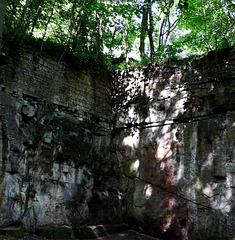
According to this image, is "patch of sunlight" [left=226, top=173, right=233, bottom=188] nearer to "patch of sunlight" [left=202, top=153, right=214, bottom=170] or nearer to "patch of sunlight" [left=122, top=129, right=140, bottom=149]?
"patch of sunlight" [left=202, top=153, right=214, bottom=170]

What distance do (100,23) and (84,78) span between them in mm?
2286

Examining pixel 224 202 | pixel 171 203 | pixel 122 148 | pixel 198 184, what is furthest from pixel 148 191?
pixel 224 202

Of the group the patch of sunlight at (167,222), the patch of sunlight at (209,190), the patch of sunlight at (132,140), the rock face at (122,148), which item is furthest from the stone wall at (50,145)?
the patch of sunlight at (209,190)

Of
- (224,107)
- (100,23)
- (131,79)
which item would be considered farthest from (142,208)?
(100,23)

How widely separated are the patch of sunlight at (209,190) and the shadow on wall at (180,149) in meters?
0.02

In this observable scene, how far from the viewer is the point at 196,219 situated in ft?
18.7

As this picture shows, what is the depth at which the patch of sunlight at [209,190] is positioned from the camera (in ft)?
18.4

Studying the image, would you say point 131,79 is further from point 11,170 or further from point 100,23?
point 11,170

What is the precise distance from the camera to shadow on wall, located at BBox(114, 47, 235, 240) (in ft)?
18.4

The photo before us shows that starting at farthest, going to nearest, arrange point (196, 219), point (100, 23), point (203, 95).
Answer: point (100, 23) → point (203, 95) → point (196, 219)

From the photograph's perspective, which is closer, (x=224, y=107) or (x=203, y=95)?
(x=224, y=107)

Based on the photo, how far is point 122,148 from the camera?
7.50m

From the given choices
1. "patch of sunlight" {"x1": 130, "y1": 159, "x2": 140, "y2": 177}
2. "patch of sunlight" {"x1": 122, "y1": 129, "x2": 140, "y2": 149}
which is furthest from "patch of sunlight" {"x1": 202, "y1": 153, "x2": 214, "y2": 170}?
"patch of sunlight" {"x1": 122, "y1": 129, "x2": 140, "y2": 149}

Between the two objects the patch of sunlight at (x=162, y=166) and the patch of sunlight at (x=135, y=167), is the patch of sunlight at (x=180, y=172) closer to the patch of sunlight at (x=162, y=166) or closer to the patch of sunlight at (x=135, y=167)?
the patch of sunlight at (x=162, y=166)
